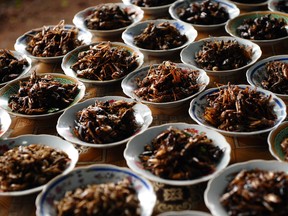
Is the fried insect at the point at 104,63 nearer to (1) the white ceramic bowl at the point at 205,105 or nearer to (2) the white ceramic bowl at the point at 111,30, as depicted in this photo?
(2) the white ceramic bowl at the point at 111,30

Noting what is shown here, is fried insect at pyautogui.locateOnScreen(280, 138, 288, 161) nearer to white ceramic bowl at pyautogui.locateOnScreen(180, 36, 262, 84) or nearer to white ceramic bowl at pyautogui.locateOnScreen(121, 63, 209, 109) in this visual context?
white ceramic bowl at pyautogui.locateOnScreen(121, 63, 209, 109)

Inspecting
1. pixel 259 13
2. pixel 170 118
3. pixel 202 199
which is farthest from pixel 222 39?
pixel 202 199

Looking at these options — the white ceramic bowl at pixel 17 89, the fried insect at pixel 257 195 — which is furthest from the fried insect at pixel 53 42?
the fried insect at pixel 257 195

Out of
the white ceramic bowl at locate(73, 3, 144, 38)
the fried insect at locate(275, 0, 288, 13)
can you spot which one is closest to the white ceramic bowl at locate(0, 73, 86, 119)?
the white ceramic bowl at locate(73, 3, 144, 38)

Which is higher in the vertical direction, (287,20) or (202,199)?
(287,20)

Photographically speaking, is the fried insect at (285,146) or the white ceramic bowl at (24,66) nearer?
the fried insect at (285,146)

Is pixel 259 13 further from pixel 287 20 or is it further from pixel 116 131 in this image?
pixel 116 131
